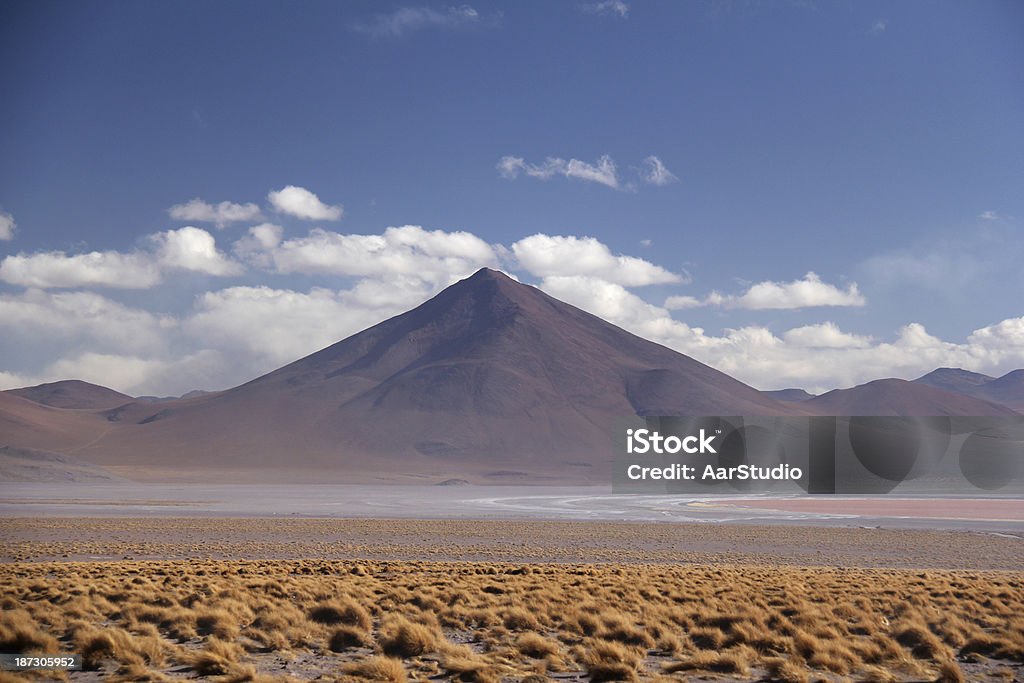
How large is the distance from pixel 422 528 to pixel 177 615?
28.2 m

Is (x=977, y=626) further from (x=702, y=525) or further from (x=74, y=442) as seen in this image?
(x=74, y=442)

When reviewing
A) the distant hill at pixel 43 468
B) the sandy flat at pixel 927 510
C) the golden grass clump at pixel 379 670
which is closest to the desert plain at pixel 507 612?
the golden grass clump at pixel 379 670

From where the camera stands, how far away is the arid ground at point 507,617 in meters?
11.2

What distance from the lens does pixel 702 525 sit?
150ft

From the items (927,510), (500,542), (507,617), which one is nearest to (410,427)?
(927,510)

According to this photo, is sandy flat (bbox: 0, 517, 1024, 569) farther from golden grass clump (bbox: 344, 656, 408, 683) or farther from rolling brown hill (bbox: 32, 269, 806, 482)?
rolling brown hill (bbox: 32, 269, 806, 482)

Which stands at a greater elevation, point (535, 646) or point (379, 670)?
point (379, 670)

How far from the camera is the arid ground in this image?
36.8 ft

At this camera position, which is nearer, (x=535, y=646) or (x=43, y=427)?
(x=535, y=646)

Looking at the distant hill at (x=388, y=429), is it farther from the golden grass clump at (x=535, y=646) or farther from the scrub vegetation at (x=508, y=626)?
the golden grass clump at (x=535, y=646)

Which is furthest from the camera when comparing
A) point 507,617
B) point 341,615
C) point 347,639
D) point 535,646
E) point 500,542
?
point 500,542

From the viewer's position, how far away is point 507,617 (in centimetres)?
1462

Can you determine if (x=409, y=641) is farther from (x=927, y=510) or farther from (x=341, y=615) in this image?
(x=927, y=510)

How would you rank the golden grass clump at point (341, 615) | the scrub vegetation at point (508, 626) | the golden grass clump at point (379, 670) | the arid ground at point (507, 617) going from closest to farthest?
the golden grass clump at point (379, 670) < the scrub vegetation at point (508, 626) < the arid ground at point (507, 617) < the golden grass clump at point (341, 615)
